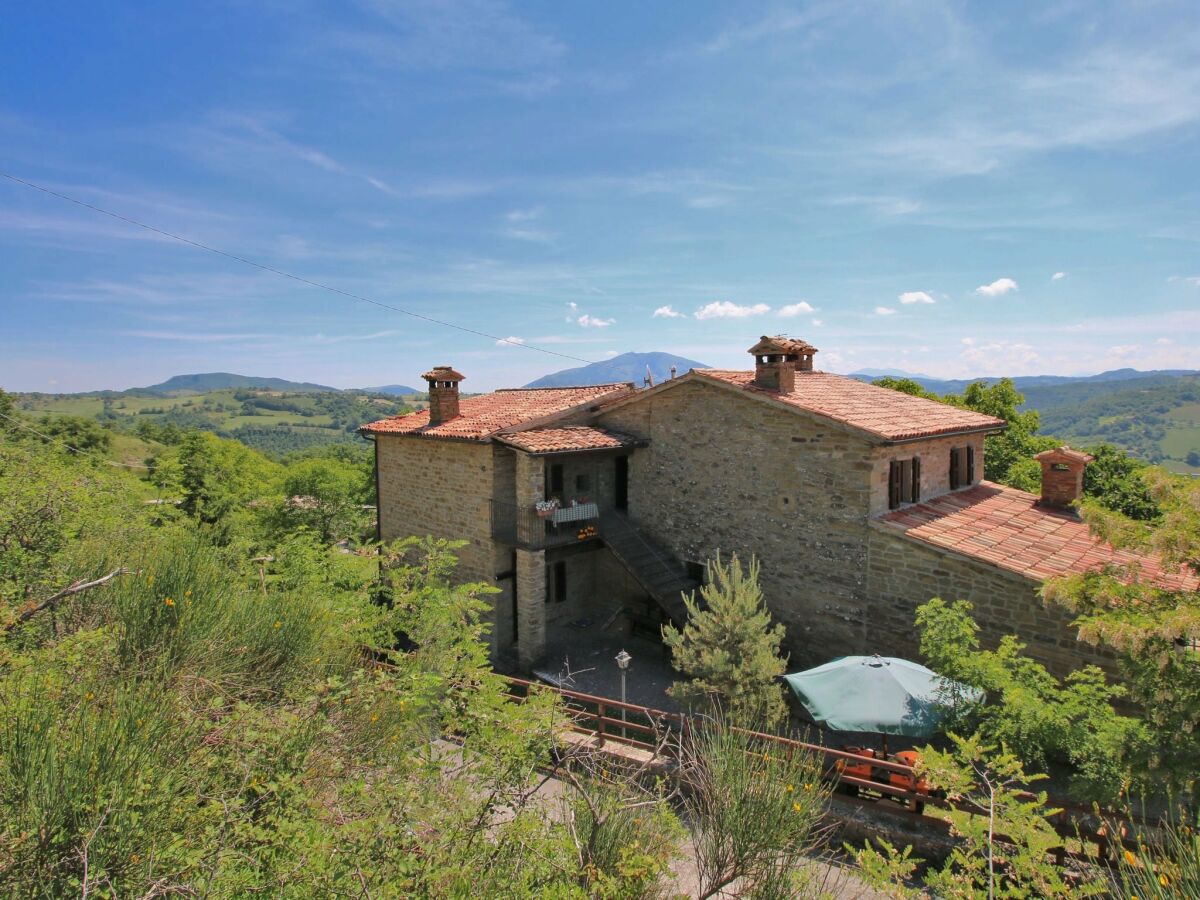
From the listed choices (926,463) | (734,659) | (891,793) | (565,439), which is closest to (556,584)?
(565,439)

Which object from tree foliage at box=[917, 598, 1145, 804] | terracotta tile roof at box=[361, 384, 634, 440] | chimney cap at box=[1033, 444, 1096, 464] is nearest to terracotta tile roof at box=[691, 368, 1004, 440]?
chimney cap at box=[1033, 444, 1096, 464]

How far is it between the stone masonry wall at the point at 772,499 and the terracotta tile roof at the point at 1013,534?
132 centimetres

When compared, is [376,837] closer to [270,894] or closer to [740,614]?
[270,894]

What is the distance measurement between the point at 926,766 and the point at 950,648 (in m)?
2.88

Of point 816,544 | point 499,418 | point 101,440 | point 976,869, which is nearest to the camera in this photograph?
point 976,869

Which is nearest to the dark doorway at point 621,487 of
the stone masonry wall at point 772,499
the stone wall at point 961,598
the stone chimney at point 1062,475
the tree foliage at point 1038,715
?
the stone masonry wall at point 772,499

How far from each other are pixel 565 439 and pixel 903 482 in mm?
8572

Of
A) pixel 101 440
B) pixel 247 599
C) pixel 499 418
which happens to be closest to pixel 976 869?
pixel 247 599

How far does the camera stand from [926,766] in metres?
7.14

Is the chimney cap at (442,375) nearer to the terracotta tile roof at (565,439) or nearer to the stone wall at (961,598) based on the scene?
the terracotta tile roof at (565,439)

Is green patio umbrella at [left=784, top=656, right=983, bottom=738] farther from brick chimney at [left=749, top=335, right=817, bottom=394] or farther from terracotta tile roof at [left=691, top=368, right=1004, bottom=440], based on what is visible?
brick chimney at [left=749, top=335, right=817, bottom=394]

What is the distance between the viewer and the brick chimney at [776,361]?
15.4 meters

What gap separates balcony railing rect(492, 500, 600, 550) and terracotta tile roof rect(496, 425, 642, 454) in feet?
5.36

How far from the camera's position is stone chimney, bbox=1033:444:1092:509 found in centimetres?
1562
